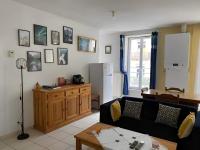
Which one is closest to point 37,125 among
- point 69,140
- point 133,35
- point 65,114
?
point 65,114

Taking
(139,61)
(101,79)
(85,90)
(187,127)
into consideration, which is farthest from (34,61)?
(139,61)

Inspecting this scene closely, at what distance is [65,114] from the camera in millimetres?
3680

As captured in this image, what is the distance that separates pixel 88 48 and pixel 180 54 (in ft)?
9.16

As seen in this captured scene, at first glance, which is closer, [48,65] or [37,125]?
[37,125]

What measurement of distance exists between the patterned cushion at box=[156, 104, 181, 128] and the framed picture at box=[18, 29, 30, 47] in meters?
2.99

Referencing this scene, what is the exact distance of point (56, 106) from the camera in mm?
3453

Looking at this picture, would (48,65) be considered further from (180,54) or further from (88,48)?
(180,54)

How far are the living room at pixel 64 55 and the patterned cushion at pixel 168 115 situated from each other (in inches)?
6.4

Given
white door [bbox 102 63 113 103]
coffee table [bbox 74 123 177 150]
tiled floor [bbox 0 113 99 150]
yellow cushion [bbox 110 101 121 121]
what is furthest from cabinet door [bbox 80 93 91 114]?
coffee table [bbox 74 123 177 150]

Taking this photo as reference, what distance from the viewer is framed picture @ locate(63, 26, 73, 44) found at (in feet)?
13.7

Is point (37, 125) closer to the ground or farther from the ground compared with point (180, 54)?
closer to the ground

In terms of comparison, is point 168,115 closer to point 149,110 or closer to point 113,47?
point 149,110

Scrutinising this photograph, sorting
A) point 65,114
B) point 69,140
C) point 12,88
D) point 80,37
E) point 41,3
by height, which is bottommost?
point 69,140

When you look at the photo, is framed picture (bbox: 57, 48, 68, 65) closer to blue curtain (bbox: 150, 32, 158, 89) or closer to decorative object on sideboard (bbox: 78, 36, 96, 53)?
decorative object on sideboard (bbox: 78, 36, 96, 53)
